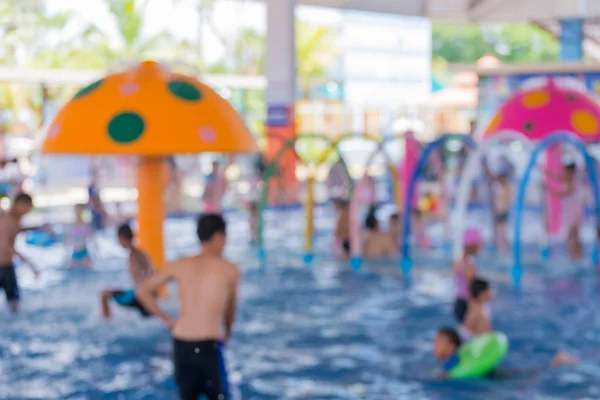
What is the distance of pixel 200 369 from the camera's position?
4.70 m

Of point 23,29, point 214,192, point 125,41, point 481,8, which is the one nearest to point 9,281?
point 214,192

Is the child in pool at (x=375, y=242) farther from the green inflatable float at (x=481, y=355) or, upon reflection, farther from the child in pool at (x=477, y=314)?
the green inflatable float at (x=481, y=355)

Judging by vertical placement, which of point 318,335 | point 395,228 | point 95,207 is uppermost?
point 95,207

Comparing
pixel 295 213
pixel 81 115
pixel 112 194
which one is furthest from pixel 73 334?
pixel 112 194

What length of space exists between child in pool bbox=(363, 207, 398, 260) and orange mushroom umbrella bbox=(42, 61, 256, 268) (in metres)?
3.64

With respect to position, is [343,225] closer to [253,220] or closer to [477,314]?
[253,220]

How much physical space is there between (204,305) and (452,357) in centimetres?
274

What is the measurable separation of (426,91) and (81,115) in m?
44.5

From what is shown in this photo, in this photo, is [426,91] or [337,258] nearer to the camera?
[337,258]

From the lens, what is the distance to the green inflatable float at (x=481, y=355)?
6.48m

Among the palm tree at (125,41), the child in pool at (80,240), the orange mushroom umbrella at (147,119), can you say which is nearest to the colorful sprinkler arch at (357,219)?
the orange mushroom umbrella at (147,119)

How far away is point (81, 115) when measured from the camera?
308 inches

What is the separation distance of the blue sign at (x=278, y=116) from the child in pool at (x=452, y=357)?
11963 millimetres

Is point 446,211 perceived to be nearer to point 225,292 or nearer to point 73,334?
point 73,334
